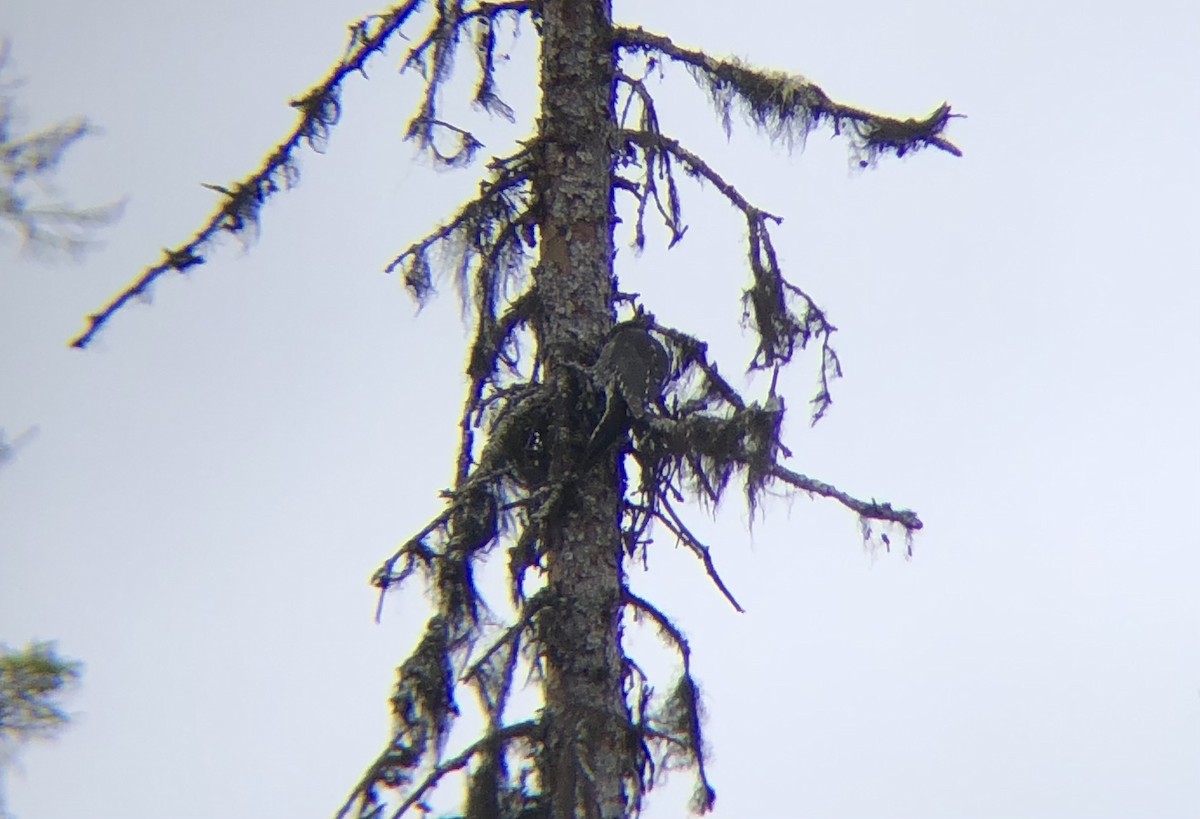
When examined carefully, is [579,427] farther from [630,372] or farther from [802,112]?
[802,112]

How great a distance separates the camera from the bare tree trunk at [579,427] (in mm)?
6418

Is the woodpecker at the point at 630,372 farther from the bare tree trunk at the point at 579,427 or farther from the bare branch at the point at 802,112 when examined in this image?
the bare branch at the point at 802,112

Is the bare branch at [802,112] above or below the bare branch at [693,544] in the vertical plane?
above

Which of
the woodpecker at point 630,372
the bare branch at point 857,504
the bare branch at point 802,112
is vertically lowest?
the bare branch at point 857,504

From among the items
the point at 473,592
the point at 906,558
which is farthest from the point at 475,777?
the point at 906,558

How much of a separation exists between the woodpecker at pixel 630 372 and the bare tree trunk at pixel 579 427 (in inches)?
6.8

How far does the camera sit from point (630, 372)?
21.0 feet

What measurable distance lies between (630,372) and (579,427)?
0.36 metres

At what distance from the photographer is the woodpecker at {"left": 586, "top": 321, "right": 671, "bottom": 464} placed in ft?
21.0

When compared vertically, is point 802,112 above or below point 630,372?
above

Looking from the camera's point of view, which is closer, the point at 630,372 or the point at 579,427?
the point at 630,372

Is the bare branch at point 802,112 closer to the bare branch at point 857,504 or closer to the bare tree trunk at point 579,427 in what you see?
the bare tree trunk at point 579,427

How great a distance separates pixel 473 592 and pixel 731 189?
1.95m

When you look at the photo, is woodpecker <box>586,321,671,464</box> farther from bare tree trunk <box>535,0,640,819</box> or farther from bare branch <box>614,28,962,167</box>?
bare branch <box>614,28,962,167</box>
